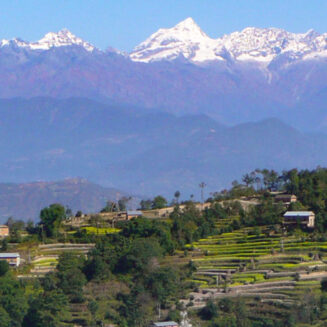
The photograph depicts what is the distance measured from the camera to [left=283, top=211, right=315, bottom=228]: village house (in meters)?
72.5

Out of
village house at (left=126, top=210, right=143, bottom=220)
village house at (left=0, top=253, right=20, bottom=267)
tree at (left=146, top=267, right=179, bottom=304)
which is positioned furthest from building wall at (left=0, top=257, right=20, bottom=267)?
village house at (left=126, top=210, right=143, bottom=220)

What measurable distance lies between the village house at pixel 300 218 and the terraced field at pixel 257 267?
5.19ft

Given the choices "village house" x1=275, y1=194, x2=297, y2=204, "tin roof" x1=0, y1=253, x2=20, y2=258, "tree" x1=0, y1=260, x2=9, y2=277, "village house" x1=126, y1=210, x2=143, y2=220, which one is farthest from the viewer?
"village house" x1=126, y1=210, x2=143, y2=220

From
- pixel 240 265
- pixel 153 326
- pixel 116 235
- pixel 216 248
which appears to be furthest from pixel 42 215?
pixel 153 326

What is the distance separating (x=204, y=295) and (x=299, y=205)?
19590 mm

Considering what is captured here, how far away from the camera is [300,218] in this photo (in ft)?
239

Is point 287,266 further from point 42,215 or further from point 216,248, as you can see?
point 42,215

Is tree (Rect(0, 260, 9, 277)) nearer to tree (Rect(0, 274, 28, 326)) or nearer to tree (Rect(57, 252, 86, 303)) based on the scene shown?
tree (Rect(57, 252, 86, 303))

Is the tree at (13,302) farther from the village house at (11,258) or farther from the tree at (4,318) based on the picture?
the village house at (11,258)

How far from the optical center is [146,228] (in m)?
A: 72.7

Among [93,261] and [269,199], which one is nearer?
[93,261]

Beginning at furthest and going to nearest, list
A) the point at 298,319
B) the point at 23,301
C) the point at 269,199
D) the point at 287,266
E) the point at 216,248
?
the point at 269,199 < the point at 216,248 < the point at 287,266 < the point at 23,301 < the point at 298,319

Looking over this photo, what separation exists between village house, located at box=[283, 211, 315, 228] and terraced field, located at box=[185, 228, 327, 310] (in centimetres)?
158

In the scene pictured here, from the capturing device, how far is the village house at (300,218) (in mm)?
72500
